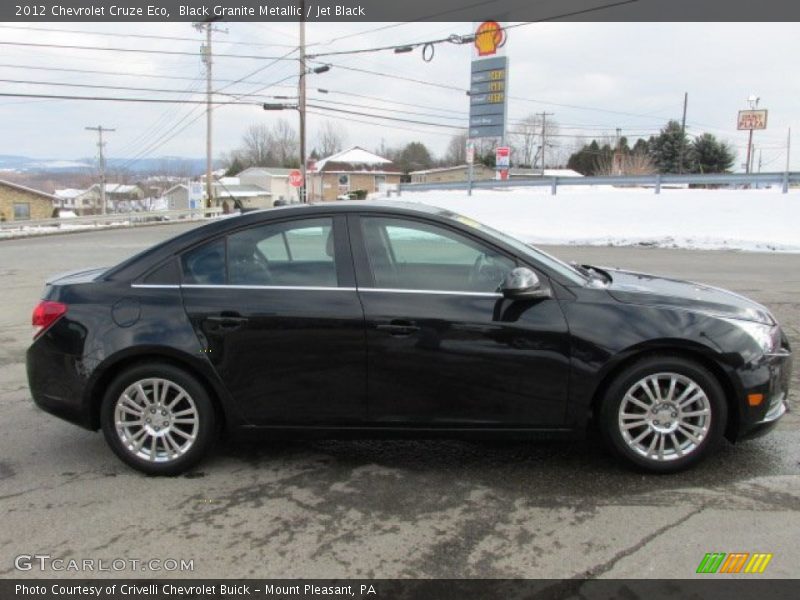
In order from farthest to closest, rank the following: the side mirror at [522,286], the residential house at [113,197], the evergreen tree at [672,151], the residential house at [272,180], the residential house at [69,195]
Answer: the residential house at [69,195]
the residential house at [113,197]
the residential house at [272,180]
the evergreen tree at [672,151]
the side mirror at [522,286]

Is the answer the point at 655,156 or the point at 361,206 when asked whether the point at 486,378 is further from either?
the point at 655,156

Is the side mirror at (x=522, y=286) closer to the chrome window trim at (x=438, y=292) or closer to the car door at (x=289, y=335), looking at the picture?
the chrome window trim at (x=438, y=292)

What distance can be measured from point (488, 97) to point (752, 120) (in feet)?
84.3

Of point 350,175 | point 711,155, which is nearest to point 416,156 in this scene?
point 350,175

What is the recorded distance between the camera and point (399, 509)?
343 centimetres

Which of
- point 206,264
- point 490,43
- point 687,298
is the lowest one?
point 687,298

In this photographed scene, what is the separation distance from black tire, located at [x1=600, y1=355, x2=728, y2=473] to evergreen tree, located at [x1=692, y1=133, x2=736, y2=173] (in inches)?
2564

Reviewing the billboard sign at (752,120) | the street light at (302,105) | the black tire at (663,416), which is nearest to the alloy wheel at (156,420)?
the black tire at (663,416)

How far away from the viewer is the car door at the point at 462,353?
3615mm

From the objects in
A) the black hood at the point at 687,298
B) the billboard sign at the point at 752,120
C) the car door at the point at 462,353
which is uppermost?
the billboard sign at the point at 752,120

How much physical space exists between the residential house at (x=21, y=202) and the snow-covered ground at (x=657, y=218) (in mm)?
49467

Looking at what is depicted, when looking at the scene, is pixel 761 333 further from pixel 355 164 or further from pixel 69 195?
pixel 69 195

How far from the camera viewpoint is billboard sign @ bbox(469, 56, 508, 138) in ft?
128

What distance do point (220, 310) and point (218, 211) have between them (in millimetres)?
41041
